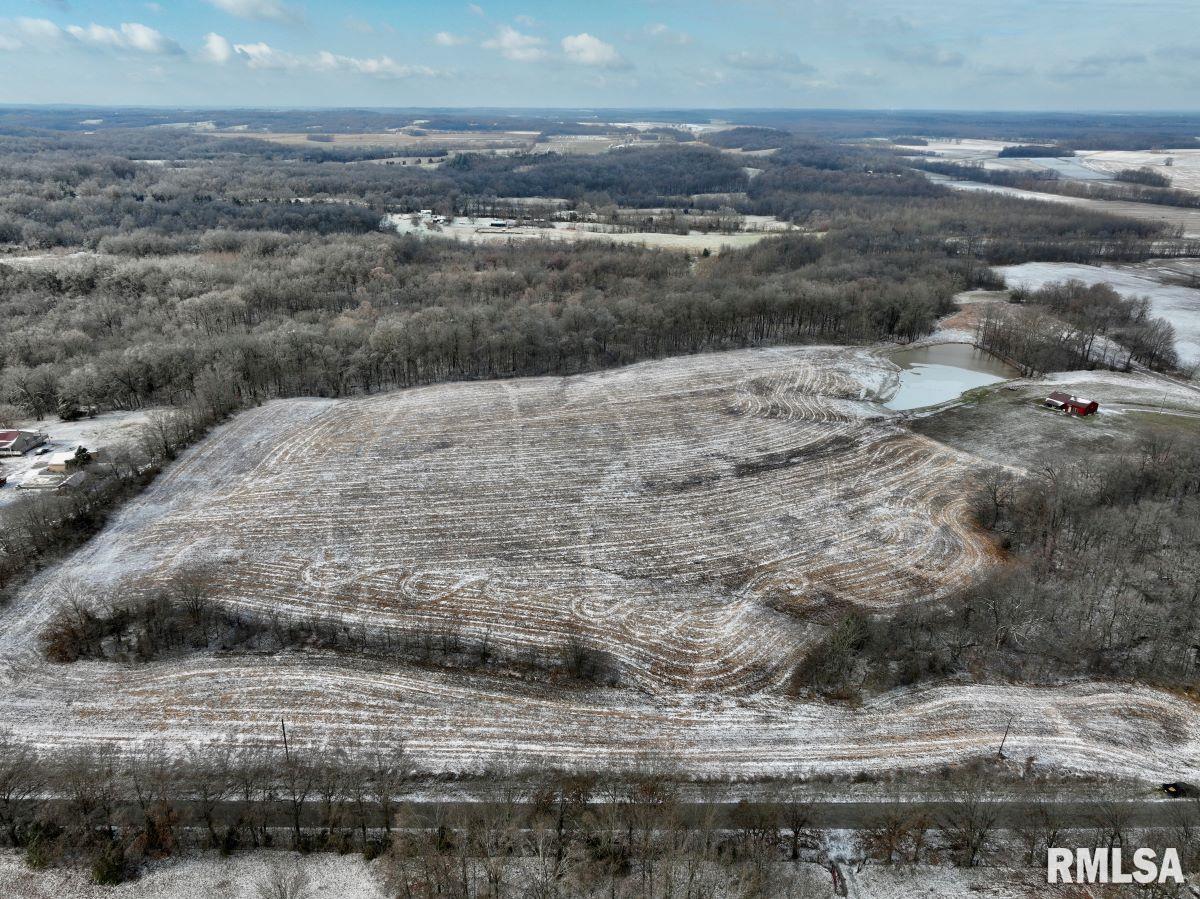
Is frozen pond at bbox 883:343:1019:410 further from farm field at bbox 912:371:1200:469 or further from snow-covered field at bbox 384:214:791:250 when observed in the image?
snow-covered field at bbox 384:214:791:250

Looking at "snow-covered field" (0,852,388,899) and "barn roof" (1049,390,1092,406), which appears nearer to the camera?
"snow-covered field" (0,852,388,899)

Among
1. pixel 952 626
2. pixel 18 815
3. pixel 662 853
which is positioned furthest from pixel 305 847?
pixel 952 626

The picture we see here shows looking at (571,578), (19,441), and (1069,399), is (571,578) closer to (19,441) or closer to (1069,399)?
(19,441)

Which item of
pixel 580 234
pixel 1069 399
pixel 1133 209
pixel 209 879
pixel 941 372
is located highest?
pixel 1133 209

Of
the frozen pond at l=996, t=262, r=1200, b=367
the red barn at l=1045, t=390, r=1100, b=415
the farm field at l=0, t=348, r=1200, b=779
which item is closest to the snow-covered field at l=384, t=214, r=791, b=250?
the frozen pond at l=996, t=262, r=1200, b=367

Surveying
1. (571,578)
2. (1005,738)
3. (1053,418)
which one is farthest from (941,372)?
(571,578)

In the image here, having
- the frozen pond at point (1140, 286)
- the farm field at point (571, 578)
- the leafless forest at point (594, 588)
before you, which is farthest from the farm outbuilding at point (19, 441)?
the frozen pond at point (1140, 286)
